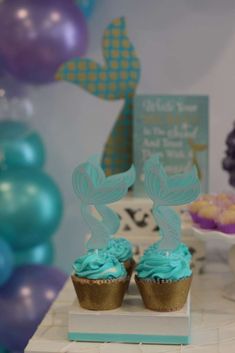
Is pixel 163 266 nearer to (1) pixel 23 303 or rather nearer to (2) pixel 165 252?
(2) pixel 165 252

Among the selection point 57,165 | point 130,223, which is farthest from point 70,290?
point 57,165

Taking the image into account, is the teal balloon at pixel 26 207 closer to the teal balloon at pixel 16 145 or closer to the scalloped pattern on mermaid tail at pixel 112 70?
the teal balloon at pixel 16 145

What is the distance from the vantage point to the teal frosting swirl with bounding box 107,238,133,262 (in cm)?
138

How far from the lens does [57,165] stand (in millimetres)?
2555

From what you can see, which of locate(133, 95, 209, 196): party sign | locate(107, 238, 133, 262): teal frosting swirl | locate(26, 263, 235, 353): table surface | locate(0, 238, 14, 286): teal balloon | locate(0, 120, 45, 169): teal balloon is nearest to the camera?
locate(26, 263, 235, 353): table surface

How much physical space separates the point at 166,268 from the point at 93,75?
86 cm

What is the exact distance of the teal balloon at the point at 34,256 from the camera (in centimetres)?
231

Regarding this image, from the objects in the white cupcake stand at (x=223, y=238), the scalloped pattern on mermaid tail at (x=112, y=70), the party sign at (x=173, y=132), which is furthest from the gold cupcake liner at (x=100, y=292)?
the scalloped pattern on mermaid tail at (x=112, y=70)

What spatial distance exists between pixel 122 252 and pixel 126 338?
0.70 ft

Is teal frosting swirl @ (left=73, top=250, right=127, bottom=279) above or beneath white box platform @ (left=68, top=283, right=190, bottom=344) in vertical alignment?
above

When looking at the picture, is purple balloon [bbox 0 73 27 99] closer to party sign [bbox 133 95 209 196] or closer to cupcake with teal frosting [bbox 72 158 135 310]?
party sign [bbox 133 95 209 196]

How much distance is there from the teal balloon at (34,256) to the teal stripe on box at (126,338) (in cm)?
106

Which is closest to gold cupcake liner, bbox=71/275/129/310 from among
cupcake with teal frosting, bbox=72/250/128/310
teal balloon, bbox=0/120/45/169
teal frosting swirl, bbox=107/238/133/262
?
cupcake with teal frosting, bbox=72/250/128/310

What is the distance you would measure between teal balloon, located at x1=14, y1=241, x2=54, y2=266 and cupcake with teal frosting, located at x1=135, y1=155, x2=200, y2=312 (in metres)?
1.10
